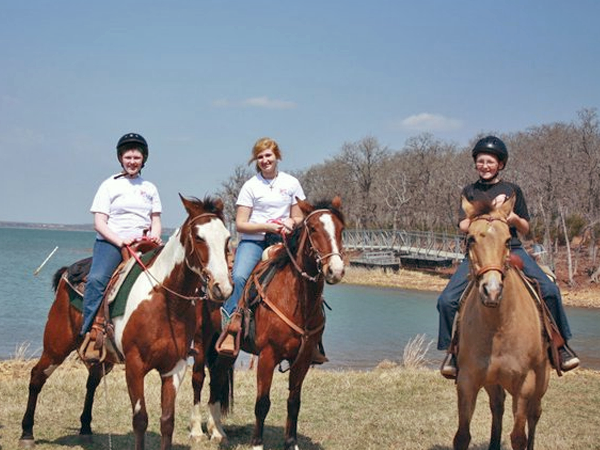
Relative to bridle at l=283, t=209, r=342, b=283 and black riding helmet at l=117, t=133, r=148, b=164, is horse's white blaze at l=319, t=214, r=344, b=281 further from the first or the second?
black riding helmet at l=117, t=133, r=148, b=164

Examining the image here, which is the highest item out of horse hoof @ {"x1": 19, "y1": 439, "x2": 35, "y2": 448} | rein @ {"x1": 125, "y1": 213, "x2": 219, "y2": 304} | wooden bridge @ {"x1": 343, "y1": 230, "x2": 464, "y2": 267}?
rein @ {"x1": 125, "y1": 213, "x2": 219, "y2": 304}

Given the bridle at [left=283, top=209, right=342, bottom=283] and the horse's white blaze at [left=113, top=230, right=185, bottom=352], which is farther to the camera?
the bridle at [left=283, top=209, right=342, bottom=283]

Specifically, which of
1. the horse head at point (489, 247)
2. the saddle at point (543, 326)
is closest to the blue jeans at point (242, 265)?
the saddle at point (543, 326)

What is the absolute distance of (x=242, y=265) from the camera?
8078 millimetres

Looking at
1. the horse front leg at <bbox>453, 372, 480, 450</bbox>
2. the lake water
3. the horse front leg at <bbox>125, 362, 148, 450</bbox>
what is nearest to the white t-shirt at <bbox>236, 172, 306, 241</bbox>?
the horse front leg at <bbox>125, 362, 148, 450</bbox>

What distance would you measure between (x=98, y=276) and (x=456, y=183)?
54507 millimetres

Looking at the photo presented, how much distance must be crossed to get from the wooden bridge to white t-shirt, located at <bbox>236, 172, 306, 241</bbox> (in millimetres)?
Result: 43147

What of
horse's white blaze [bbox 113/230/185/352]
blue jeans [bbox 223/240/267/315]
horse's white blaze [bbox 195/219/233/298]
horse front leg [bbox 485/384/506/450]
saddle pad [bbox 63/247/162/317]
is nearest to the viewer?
horse's white blaze [bbox 195/219/233/298]

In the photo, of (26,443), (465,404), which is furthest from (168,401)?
(465,404)

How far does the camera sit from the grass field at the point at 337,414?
322 inches

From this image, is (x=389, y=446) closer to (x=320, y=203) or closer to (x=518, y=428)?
(x=518, y=428)

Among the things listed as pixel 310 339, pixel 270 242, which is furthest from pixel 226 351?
pixel 270 242

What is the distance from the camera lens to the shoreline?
36906mm

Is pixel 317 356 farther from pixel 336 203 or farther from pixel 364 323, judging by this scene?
pixel 364 323
